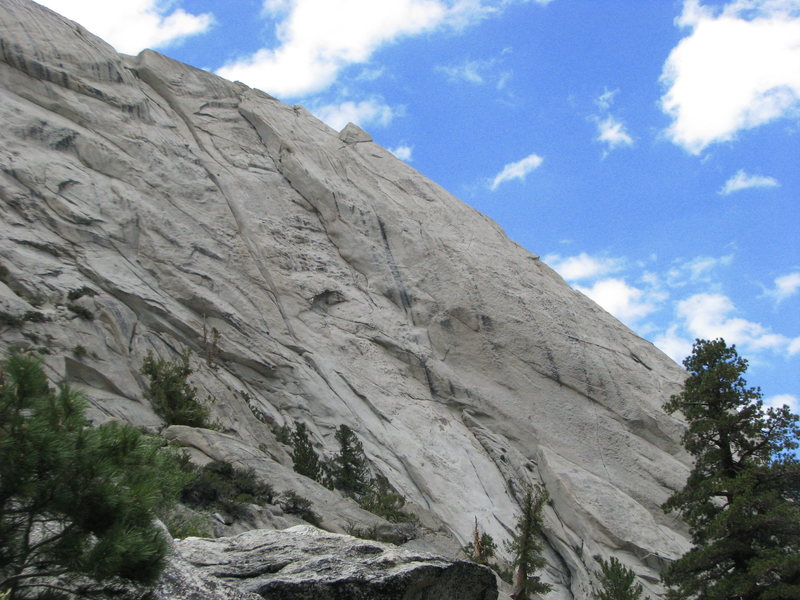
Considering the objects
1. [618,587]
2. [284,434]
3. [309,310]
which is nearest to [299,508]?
[284,434]

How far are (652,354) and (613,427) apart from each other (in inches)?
356

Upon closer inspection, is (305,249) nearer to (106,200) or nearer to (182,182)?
(182,182)

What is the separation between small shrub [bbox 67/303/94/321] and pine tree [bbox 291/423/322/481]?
7996mm

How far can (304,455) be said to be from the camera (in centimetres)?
2966

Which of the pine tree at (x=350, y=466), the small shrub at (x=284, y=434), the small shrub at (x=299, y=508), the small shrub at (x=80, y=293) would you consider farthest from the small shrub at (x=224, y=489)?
the small shrub at (x=80, y=293)

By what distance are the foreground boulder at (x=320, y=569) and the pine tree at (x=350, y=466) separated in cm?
1837

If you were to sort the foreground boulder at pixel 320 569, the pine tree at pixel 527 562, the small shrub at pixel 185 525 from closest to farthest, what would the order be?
the foreground boulder at pixel 320 569, the small shrub at pixel 185 525, the pine tree at pixel 527 562

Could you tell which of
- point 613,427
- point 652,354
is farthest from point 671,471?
point 652,354

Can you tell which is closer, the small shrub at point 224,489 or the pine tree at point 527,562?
the small shrub at point 224,489

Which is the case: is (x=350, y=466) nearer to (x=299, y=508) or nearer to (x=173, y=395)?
(x=173, y=395)

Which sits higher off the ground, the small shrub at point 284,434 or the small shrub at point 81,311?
the small shrub at point 81,311

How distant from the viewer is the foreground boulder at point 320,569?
9664 millimetres

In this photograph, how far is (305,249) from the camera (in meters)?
42.4

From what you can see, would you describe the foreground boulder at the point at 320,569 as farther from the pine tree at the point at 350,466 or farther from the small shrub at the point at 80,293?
the small shrub at the point at 80,293
